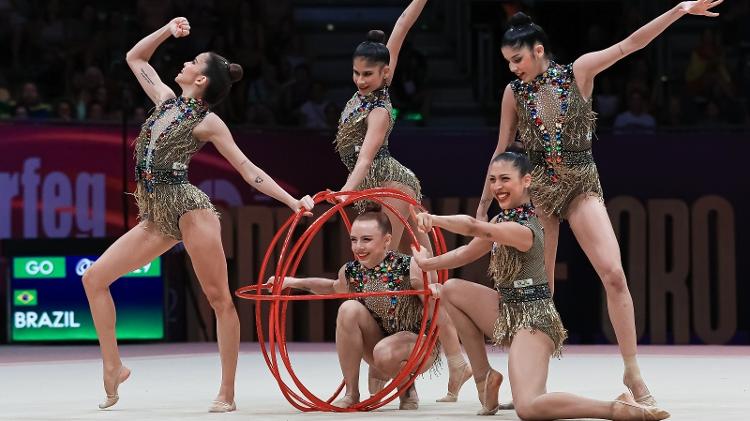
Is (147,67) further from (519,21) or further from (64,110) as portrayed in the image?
(64,110)

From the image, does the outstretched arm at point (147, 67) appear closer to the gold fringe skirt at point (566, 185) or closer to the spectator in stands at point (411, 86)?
the gold fringe skirt at point (566, 185)

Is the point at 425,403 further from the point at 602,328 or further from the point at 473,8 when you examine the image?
the point at 473,8

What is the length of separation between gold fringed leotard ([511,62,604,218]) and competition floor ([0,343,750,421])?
3.00 ft

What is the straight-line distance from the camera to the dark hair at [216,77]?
5473mm

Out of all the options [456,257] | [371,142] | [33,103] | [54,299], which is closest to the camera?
[456,257]

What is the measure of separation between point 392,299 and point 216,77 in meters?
1.19

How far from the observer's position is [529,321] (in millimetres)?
4852

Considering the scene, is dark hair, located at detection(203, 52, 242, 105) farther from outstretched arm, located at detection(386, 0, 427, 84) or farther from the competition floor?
the competition floor

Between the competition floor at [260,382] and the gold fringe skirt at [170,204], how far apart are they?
761 mm

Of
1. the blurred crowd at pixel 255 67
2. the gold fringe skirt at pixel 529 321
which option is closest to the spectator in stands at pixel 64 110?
the blurred crowd at pixel 255 67

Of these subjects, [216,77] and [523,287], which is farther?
[216,77]

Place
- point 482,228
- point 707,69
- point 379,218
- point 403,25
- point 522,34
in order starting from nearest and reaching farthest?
point 482,228 < point 522,34 < point 379,218 < point 403,25 < point 707,69

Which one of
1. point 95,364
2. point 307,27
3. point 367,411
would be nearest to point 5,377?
point 95,364

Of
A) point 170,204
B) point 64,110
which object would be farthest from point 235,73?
point 64,110
